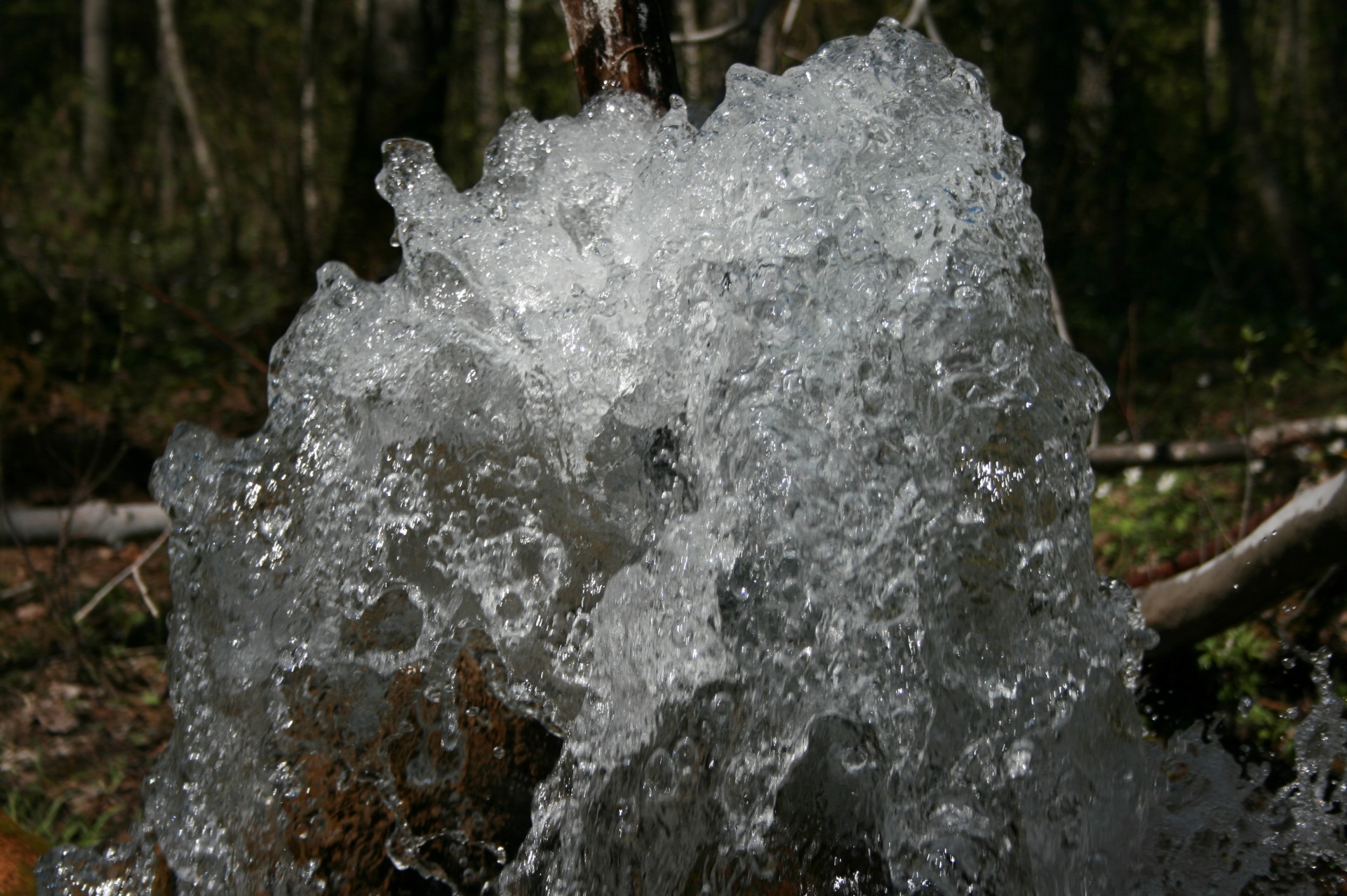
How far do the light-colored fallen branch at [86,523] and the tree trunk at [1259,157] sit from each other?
7178 mm

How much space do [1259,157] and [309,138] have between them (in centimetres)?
688

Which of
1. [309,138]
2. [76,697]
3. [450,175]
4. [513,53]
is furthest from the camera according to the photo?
[513,53]

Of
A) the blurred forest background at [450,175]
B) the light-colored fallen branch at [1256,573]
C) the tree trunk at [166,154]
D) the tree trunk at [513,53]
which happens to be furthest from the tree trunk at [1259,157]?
the tree trunk at [166,154]

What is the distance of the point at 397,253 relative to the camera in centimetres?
573

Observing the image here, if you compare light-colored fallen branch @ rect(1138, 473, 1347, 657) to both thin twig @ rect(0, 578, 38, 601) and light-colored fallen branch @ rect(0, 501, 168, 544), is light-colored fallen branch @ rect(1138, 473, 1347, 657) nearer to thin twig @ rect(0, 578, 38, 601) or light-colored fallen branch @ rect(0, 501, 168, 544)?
light-colored fallen branch @ rect(0, 501, 168, 544)

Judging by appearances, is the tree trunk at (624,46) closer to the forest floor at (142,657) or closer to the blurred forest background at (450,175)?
the blurred forest background at (450,175)

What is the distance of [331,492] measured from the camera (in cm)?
219

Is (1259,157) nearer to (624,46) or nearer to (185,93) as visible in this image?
(624,46)

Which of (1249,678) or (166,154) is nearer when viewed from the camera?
(1249,678)

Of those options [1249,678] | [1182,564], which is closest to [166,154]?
[1182,564]

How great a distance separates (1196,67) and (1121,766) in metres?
12.1

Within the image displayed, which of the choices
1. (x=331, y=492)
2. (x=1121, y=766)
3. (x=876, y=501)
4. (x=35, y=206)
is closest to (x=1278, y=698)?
(x=1121, y=766)

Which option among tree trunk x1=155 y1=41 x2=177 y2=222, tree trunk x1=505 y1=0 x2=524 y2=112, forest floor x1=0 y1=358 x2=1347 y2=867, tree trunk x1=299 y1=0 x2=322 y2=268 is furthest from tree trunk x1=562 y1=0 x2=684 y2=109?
tree trunk x1=155 y1=41 x2=177 y2=222

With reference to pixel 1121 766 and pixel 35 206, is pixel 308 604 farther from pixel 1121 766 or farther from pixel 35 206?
pixel 35 206
